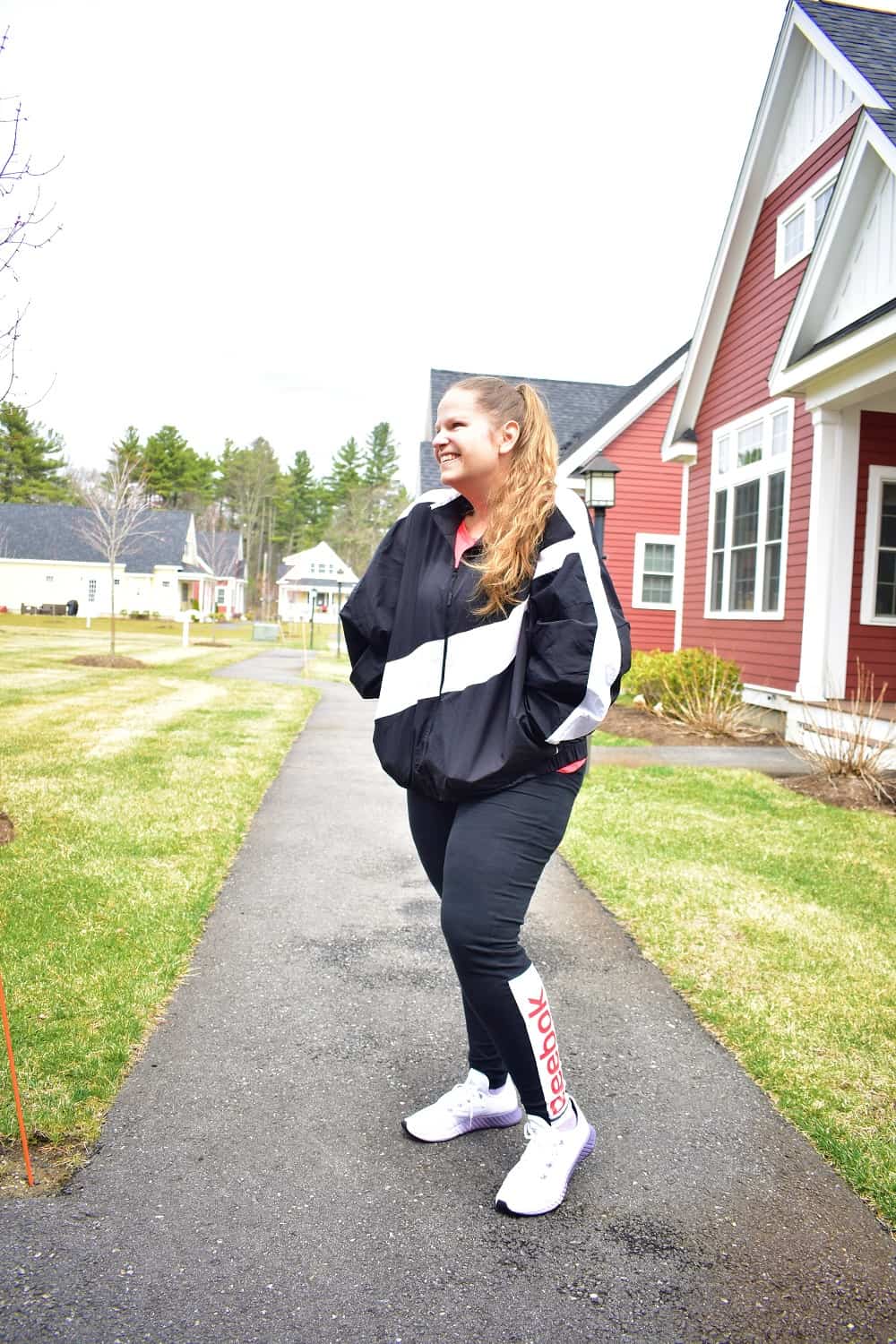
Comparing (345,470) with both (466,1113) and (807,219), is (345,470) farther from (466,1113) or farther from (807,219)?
(466,1113)

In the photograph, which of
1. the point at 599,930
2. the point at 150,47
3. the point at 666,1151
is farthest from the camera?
the point at 150,47

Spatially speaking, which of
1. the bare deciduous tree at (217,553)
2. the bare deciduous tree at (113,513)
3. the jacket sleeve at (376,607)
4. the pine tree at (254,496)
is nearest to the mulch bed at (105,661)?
the bare deciduous tree at (113,513)

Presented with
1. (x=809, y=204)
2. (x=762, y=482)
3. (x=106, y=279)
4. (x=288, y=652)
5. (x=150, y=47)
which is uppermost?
(x=809, y=204)

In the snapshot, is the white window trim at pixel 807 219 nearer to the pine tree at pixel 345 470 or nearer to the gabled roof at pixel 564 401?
the gabled roof at pixel 564 401

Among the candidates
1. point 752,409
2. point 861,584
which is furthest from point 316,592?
point 861,584

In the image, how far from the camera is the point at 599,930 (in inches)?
184

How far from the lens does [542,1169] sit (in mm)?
2420

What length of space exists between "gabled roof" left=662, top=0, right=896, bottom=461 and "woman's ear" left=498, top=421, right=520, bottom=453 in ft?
27.1

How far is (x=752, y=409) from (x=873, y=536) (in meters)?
2.88

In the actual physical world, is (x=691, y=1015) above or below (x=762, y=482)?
below

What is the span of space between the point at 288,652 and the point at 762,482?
21463mm

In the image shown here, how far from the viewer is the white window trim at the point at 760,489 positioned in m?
11.2

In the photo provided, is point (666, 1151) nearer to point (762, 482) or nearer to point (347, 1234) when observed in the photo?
point (347, 1234)

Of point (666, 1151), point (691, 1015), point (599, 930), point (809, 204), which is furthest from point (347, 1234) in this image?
point (809, 204)
